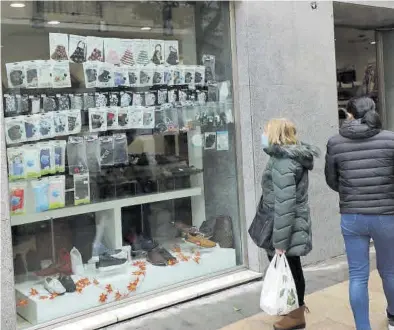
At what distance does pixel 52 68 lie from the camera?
4.91 m

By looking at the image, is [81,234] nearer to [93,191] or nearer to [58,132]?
[93,191]

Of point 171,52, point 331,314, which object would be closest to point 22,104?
point 171,52

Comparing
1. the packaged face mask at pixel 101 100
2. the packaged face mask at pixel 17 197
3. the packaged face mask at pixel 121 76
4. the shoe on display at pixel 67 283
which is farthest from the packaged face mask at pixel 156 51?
the shoe on display at pixel 67 283

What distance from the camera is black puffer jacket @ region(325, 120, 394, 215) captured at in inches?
150

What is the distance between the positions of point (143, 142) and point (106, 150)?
1.32 feet

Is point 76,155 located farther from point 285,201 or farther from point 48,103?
point 285,201

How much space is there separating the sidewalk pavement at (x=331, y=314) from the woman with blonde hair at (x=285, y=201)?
314mm

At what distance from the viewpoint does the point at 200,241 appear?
19.5ft

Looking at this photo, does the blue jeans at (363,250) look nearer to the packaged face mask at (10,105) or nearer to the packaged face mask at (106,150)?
the packaged face mask at (106,150)

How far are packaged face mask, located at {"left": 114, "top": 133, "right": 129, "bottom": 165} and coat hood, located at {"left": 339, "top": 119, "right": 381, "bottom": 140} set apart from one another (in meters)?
2.26

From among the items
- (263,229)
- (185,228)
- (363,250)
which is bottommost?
(185,228)

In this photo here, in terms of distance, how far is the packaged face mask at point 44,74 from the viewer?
4848 mm

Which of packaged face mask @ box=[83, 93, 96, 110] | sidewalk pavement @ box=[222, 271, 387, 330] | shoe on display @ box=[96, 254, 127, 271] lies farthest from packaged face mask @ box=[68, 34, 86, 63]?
sidewalk pavement @ box=[222, 271, 387, 330]

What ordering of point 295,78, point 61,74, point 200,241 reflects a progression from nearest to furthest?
point 61,74, point 200,241, point 295,78
